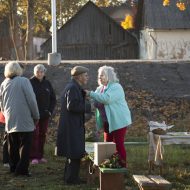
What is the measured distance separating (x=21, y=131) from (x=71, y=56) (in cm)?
3894

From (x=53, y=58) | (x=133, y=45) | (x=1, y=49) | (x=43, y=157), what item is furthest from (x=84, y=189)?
(x=1, y=49)

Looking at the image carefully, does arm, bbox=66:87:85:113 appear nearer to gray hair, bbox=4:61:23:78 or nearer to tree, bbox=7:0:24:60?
gray hair, bbox=4:61:23:78

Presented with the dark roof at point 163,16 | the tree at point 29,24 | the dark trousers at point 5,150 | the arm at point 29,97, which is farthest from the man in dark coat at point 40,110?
the dark roof at point 163,16

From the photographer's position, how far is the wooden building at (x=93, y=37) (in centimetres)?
4759

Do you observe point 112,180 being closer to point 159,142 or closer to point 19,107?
point 159,142

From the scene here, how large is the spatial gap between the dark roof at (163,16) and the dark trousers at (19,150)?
33.2 m

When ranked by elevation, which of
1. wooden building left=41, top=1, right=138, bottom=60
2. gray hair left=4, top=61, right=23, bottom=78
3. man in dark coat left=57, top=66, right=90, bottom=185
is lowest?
man in dark coat left=57, top=66, right=90, bottom=185

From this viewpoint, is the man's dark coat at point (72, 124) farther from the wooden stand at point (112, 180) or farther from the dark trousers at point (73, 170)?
the wooden stand at point (112, 180)

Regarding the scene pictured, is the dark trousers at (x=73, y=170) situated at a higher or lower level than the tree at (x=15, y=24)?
lower

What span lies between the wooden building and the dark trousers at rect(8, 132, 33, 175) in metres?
37.7

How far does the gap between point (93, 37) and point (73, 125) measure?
4021 centimetres

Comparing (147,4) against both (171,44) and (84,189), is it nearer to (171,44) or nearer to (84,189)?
(171,44)

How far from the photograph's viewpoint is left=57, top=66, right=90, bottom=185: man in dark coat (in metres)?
8.67

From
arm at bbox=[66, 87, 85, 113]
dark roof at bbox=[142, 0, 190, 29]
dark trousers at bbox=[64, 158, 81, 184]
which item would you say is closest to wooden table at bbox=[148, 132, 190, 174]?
dark trousers at bbox=[64, 158, 81, 184]
